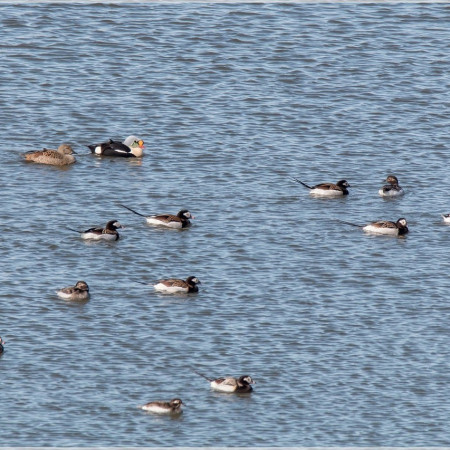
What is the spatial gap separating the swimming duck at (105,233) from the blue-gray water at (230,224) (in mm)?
241

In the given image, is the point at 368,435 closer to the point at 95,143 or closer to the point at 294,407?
the point at 294,407

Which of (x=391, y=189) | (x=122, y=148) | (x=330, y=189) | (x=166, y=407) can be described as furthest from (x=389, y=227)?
(x=166, y=407)

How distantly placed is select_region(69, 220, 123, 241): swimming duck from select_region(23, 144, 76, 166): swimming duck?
18.3ft

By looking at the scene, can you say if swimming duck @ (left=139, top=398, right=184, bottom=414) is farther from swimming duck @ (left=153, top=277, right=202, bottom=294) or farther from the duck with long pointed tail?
swimming duck @ (left=153, top=277, right=202, bottom=294)

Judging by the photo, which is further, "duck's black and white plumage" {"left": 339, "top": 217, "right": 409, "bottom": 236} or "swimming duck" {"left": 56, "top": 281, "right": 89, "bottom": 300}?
"duck's black and white plumage" {"left": 339, "top": 217, "right": 409, "bottom": 236}

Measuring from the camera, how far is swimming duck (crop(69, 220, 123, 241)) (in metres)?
30.0

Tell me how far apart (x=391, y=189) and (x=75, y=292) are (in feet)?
33.3

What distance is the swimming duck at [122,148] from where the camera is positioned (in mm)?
36438

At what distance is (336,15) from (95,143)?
1449 cm

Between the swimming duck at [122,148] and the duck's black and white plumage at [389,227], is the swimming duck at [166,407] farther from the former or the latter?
the swimming duck at [122,148]

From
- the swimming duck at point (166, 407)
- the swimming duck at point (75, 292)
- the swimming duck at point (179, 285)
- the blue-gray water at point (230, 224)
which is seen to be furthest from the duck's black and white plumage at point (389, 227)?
the swimming duck at point (166, 407)

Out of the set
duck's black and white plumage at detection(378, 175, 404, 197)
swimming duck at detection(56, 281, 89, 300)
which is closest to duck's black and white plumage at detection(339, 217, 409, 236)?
duck's black and white plumage at detection(378, 175, 404, 197)

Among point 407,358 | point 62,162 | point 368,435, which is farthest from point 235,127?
point 368,435

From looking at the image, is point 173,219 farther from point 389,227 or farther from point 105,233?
point 389,227
